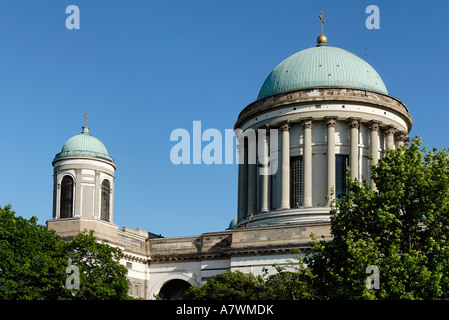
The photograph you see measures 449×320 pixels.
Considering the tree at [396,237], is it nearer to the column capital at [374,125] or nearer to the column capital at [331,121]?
the column capital at [331,121]

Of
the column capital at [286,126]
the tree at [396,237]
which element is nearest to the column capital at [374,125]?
the column capital at [286,126]

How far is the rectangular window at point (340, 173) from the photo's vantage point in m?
63.2

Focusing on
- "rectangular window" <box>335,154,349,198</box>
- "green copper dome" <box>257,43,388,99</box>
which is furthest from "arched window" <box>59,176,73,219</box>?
"rectangular window" <box>335,154,349,198</box>

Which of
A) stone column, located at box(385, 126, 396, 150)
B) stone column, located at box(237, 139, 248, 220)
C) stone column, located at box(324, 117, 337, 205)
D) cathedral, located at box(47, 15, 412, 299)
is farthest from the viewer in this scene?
stone column, located at box(237, 139, 248, 220)

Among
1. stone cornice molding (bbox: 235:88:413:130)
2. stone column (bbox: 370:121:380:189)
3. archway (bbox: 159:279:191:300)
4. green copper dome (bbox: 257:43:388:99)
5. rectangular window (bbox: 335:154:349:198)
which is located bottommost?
archway (bbox: 159:279:191:300)

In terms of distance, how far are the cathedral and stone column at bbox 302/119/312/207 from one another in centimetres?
8

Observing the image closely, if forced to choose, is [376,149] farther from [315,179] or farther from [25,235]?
[25,235]

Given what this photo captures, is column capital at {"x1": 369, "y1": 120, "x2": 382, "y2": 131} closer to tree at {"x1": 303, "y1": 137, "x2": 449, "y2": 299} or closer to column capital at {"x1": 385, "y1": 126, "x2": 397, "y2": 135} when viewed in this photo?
column capital at {"x1": 385, "y1": 126, "x2": 397, "y2": 135}

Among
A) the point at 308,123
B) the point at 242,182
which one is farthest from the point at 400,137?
the point at 242,182

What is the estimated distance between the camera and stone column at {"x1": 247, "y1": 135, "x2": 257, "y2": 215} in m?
67.2

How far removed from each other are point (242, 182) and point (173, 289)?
37.2ft

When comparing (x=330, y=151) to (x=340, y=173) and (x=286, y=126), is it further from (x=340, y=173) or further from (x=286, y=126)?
(x=286, y=126)

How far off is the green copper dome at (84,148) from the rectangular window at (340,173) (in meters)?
18.4

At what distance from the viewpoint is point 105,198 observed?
202 ft
